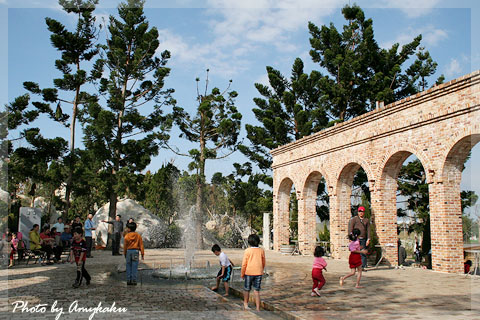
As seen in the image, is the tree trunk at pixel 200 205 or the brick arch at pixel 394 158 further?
the tree trunk at pixel 200 205

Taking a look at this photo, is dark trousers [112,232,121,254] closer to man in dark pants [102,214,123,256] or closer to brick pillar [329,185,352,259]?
man in dark pants [102,214,123,256]

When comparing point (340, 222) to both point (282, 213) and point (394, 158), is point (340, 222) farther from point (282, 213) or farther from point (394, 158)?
point (282, 213)

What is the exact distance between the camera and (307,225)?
54.9 ft

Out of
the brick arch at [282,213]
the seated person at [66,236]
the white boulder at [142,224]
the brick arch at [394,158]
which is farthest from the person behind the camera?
the white boulder at [142,224]

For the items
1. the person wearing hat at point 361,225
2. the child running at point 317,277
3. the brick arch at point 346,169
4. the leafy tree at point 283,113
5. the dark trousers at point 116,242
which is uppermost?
the leafy tree at point 283,113

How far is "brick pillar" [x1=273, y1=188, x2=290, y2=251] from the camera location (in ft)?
62.2

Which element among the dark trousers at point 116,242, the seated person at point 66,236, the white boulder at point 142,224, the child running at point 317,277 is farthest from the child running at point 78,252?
the white boulder at point 142,224

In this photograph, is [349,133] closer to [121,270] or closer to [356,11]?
[121,270]

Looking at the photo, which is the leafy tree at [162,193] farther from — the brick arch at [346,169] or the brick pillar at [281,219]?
the brick arch at [346,169]

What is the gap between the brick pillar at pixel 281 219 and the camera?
18953 millimetres

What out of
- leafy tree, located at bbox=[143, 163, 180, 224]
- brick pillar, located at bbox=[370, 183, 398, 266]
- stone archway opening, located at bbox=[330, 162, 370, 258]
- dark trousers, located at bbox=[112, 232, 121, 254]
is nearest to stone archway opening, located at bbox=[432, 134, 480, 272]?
brick pillar, located at bbox=[370, 183, 398, 266]

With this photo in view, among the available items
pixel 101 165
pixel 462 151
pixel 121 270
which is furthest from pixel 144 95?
pixel 462 151

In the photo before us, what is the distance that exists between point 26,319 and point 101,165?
17.6 meters

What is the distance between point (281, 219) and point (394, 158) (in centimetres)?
811
